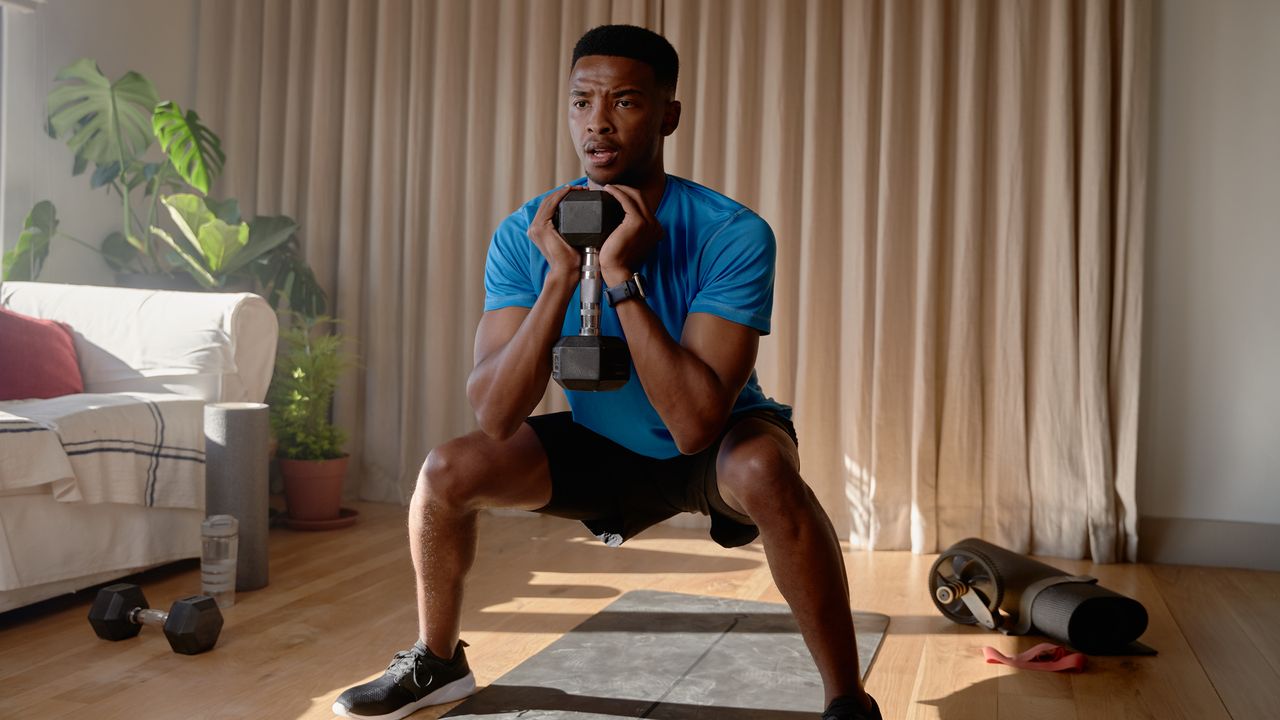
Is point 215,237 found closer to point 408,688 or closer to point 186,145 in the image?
point 186,145

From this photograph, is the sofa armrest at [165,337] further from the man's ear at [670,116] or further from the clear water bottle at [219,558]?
the man's ear at [670,116]

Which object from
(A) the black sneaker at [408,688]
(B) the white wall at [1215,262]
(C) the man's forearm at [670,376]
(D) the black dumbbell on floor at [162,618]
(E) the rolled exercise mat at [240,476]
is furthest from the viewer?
(B) the white wall at [1215,262]

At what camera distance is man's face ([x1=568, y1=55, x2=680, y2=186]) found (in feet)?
5.72

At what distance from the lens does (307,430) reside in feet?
12.0

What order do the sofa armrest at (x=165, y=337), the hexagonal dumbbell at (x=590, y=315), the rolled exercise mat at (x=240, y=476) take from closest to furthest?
the hexagonal dumbbell at (x=590, y=315) < the rolled exercise mat at (x=240, y=476) < the sofa armrest at (x=165, y=337)

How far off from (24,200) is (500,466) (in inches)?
99.7

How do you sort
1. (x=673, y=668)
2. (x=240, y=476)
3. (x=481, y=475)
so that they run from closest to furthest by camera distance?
(x=481, y=475), (x=673, y=668), (x=240, y=476)

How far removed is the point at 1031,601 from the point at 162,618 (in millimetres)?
1863

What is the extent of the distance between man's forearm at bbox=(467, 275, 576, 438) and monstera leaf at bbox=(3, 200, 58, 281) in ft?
7.29

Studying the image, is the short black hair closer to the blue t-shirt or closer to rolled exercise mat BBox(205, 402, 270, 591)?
the blue t-shirt

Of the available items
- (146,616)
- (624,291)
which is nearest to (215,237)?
(146,616)

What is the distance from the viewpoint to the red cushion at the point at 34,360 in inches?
111

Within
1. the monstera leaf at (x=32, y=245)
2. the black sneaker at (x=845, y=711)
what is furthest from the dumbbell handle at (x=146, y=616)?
the monstera leaf at (x=32, y=245)

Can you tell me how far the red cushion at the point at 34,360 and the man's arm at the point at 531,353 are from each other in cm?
164
